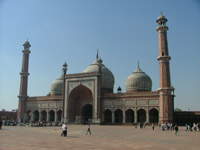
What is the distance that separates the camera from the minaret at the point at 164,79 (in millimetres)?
31000

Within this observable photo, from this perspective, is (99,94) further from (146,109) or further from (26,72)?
(26,72)

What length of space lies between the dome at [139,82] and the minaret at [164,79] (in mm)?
8047

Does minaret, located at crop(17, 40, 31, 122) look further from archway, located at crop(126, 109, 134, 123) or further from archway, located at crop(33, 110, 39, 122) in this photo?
archway, located at crop(126, 109, 134, 123)

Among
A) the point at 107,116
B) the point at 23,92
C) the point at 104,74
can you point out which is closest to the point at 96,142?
the point at 107,116

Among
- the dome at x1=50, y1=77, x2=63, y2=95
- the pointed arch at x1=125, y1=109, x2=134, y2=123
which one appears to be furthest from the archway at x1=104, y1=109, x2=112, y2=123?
the dome at x1=50, y1=77, x2=63, y2=95

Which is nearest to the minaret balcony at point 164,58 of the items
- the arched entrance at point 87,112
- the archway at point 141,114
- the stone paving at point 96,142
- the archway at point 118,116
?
the archway at point 141,114

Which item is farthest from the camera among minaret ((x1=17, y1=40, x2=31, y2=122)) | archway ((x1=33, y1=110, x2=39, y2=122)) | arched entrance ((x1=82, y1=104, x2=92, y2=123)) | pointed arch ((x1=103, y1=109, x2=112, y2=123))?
archway ((x1=33, y1=110, x2=39, y2=122))

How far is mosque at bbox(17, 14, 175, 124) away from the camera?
3291 centimetres

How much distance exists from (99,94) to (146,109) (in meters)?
7.38

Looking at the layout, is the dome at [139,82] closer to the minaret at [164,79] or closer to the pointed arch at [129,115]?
the pointed arch at [129,115]

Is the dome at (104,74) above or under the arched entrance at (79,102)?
above

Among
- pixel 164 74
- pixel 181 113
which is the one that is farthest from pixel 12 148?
pixel 181 113

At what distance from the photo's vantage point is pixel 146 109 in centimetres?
3428

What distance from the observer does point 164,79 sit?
32125 mm
